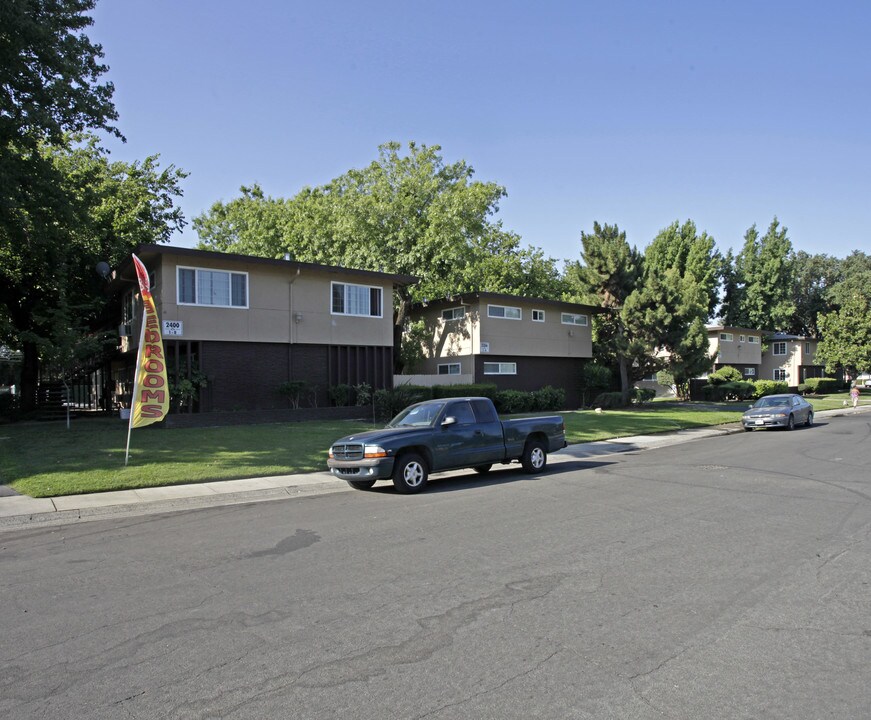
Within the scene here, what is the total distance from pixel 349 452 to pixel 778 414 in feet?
61.8

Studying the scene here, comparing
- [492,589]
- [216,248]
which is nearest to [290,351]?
[492,589]

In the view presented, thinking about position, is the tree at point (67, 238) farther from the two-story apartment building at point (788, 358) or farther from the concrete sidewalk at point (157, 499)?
the two-story apartment building at point (788, 358)

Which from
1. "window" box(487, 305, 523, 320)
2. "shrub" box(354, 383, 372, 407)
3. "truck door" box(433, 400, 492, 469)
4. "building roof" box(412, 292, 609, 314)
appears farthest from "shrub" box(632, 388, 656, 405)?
"truck door" box(433, 400, 492, 469)

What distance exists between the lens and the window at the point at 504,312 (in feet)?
104

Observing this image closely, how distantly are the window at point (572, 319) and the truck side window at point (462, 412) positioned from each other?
2353cm

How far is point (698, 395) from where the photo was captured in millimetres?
45219

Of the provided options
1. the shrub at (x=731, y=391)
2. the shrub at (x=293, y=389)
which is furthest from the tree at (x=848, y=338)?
the shrub at (x=293, y=389)

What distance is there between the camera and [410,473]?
36.4ft

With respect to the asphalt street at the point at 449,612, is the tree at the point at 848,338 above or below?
above

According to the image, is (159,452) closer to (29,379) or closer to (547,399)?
(29,379)

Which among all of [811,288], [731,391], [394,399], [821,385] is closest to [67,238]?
[394,399]

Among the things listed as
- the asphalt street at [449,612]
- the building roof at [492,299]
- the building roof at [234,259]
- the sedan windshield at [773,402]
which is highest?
the building roof at [234,259]

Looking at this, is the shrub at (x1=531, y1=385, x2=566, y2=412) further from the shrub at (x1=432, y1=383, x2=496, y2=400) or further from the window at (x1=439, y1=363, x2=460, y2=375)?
the window at (x1=439, y1=363, x2=460, y2=375)

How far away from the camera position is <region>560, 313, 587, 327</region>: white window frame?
35.1 m
